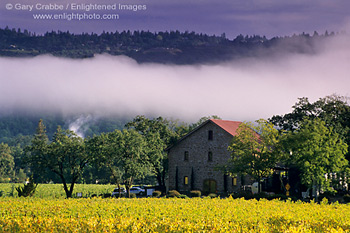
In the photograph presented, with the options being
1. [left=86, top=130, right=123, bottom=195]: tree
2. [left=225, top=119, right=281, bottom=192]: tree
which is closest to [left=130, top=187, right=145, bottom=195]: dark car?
[left=86, top=130, right=123, bottom=195]: tree

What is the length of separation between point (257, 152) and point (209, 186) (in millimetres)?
14132

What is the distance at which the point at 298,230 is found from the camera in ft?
61.8

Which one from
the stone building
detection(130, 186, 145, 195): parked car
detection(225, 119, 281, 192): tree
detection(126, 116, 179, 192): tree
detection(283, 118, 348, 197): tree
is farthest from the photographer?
detection(130, 186, 145, 195): parked car

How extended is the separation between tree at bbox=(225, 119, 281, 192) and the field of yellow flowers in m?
22.3

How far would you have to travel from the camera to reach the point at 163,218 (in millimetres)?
22094

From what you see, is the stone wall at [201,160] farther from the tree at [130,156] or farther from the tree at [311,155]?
the tree at [311,155]

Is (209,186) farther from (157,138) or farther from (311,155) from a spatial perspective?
(311,155)

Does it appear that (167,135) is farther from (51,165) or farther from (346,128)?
(346,128)

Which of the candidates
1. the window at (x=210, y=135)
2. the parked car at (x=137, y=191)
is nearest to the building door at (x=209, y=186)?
the window at (x=210, y=135)

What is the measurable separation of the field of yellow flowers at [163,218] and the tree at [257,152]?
2229 cm

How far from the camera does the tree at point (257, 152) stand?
5419cm

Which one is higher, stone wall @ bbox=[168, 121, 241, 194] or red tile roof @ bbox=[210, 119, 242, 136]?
red tile roof @ bbox=[210, 119, 242, 136]

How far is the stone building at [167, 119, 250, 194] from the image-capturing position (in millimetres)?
65625

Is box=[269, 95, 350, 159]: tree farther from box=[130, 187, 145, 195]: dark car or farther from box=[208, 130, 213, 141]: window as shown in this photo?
box=[130, 187, 145, 195]: dark car
